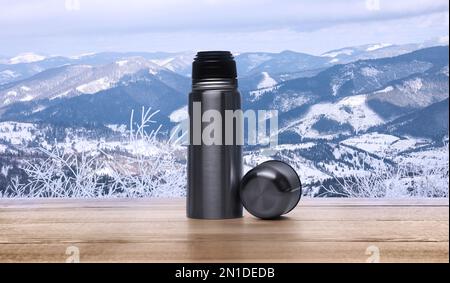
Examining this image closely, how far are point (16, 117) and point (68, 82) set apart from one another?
306 millimetres

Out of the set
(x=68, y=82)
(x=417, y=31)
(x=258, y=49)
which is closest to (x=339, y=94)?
(x=417, y=31)

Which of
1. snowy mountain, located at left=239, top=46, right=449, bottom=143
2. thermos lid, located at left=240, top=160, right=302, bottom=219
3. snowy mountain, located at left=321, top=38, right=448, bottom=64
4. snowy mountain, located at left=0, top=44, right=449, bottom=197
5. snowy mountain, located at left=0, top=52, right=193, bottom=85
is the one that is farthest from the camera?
snowy mountain, located at left=321, top=38, right=448, bottom=64

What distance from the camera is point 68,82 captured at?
326 centimetres

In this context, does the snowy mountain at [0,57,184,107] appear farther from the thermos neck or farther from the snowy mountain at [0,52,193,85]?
the thermos neck

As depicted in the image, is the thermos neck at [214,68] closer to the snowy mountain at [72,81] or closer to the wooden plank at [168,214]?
the wooden plank at [168,214]

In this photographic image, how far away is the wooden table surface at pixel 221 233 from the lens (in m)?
0.83

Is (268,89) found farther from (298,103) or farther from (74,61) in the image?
(74,61)

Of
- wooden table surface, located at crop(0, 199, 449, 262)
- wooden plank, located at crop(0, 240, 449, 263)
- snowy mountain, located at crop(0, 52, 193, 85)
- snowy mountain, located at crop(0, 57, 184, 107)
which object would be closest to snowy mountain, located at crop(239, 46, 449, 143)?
snowy mountain, located at crop(0, 52, 193, 85)

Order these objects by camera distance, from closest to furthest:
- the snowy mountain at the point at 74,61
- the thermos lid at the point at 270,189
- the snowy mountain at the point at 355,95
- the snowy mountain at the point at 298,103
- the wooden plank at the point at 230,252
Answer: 1. the wooden plank at the point at 230,252
2. the thermos lid at the point at 270,189
3. the snowy mountain at the point at 298,103
4. the snowy mountain at the point at 74,61
5. the snowy mountain at the point at 355,95

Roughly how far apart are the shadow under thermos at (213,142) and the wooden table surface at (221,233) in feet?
0.11

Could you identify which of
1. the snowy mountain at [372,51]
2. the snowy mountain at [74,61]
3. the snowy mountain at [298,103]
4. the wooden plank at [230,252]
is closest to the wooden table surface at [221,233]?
the wooden plank at [230,252]

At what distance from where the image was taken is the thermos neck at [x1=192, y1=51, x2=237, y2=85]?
1104mm

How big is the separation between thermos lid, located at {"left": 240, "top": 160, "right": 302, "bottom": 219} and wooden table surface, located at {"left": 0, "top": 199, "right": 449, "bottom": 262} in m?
0.02
